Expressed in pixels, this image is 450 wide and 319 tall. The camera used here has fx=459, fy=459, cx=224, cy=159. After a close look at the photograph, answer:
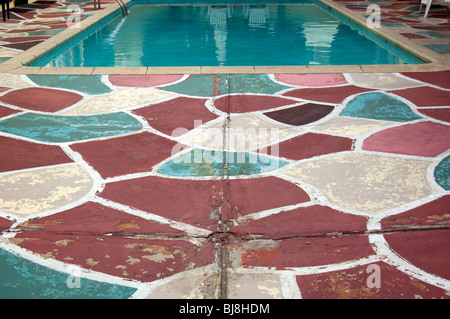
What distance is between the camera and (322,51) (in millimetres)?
6746

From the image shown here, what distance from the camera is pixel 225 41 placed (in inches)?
290

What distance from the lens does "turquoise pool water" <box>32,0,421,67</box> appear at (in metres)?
6.25

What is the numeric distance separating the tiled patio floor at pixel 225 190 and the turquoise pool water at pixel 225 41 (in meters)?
1.93

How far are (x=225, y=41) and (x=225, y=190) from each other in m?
5.23

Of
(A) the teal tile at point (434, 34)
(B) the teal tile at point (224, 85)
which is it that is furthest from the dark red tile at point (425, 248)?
(A) the teal tile at point (434, 34)

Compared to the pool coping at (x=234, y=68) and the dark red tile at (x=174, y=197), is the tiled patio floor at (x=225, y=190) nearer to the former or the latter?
the dark red tile at (x=174, y=197)

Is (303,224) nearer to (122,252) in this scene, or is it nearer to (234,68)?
(122,252)

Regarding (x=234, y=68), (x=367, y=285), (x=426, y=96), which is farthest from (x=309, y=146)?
(x=234, y=68)

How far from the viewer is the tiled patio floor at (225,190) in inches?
74.2
